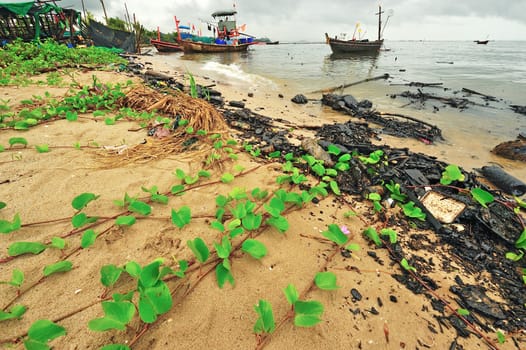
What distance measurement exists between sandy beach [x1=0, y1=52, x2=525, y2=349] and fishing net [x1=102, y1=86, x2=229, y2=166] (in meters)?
0.21

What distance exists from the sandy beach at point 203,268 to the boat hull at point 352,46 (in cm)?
3690

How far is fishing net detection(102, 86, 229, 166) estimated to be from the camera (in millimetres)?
2609

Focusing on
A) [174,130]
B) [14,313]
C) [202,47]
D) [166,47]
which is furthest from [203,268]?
[166,47]

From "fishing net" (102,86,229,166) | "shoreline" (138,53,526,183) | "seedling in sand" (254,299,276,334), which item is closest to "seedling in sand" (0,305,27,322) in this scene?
"seedling in sand" (254,299,276,334)

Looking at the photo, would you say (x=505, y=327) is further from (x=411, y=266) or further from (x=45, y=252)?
(x=45, y=252)

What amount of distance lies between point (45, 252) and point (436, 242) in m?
2.92

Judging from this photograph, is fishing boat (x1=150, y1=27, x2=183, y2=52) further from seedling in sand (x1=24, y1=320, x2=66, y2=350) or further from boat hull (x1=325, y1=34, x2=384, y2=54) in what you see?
seedling in sand (x1=24, y1=320, x2=66, y2=350)

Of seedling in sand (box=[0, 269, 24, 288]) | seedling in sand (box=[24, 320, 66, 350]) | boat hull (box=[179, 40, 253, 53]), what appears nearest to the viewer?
seedling in sand (box=[24, 320, 66, 350])

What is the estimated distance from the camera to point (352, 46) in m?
32.4

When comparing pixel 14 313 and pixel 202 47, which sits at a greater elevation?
pixel 202 47

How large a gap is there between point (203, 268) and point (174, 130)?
95.8 inches

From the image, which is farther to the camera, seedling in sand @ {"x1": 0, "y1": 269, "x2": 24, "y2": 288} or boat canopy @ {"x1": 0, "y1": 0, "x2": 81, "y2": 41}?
boat canopy @ {"x1": 0, "y1": 0, "x2": 81, "y2": 41}

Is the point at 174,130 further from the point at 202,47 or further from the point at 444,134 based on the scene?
the point at 202,47

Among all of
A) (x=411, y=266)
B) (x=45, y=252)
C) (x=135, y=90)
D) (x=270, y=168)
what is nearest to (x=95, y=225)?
(x=45, y=252)
